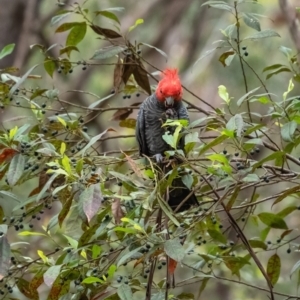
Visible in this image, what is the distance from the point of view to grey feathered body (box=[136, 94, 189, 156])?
9.55 feet

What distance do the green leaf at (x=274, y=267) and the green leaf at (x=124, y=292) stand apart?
2.75 feet

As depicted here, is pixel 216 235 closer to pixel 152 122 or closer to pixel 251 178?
pixel 251 178

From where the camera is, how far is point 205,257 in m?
2.34

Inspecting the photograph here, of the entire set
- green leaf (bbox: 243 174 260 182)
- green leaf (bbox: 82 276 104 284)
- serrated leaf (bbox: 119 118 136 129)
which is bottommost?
serrated leaf (bbox: 119 118 136 129)

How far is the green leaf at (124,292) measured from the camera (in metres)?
1.80

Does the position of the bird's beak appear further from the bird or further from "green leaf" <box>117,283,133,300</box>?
"green leaf" <box>117,283,133,300</box>

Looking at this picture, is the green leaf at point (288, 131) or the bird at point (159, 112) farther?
the bird at point (159, 112)

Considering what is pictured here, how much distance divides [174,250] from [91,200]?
0.89ft

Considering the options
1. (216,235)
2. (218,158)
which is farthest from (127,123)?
(218,158)

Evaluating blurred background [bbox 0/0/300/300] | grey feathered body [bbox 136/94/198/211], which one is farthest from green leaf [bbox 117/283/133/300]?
blurred background [bbox 0/0/300/300]

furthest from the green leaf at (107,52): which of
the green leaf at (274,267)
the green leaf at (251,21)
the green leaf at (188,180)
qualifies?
the green leaf at (274,267)

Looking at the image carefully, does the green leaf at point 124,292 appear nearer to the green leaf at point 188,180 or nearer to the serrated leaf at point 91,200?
the serrated leaf at point 91,200

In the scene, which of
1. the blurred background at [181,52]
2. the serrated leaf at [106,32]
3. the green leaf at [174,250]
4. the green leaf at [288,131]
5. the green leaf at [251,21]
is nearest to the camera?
the green leaf at [174,250]

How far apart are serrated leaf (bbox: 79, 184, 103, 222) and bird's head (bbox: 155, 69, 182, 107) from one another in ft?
3.69
